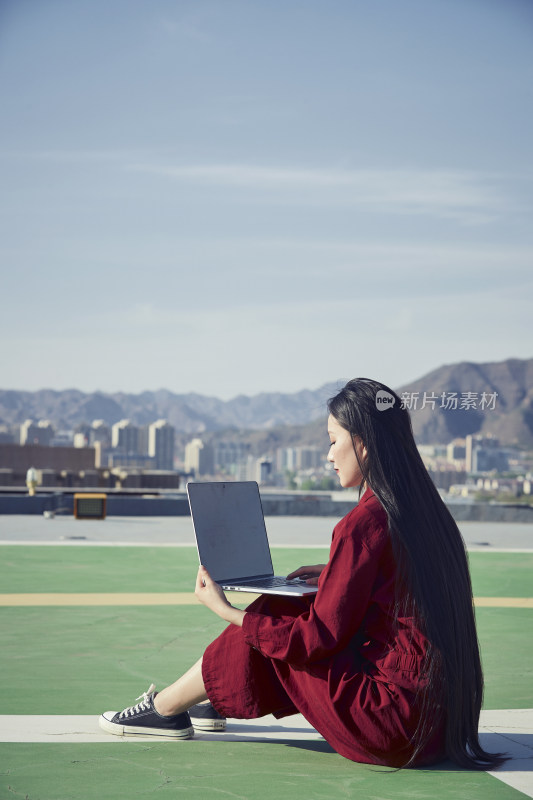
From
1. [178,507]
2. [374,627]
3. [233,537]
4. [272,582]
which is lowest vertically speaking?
[178,507]

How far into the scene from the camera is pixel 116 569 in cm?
1147

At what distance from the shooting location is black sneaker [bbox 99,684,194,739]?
13.7 feet

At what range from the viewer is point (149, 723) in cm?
419

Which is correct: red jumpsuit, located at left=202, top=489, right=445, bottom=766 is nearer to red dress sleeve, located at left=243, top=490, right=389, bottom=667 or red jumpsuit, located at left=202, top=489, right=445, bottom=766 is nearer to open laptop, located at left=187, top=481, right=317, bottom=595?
red dress sleeve, located at left=243, top=490, right=389, bottom=667

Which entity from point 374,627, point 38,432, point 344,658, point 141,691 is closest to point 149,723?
point 344,658

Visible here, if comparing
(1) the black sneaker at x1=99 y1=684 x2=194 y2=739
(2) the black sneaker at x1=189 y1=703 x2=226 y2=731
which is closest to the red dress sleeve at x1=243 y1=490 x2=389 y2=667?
(1) the black sneaker at x1=99 y1=684 x2=194 y2=739

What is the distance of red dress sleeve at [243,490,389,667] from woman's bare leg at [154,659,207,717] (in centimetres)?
42

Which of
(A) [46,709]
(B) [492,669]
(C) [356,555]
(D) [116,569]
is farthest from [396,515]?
(D) [116,569]

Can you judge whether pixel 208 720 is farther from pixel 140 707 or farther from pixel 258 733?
pixel 140 707

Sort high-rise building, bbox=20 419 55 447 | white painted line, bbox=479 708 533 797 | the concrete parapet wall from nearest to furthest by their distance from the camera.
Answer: white painted line, bbox=479 708 533 797, the concrete parapet wall, high-rise building, bbox=20 419 55 447

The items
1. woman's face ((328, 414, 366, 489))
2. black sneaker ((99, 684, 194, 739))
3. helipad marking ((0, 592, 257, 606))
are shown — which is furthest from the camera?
helipad marking ((0, 592, 257, 606))

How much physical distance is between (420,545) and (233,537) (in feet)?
2.56

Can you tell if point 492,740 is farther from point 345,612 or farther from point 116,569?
point 116,569

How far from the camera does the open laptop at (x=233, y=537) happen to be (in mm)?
3855
